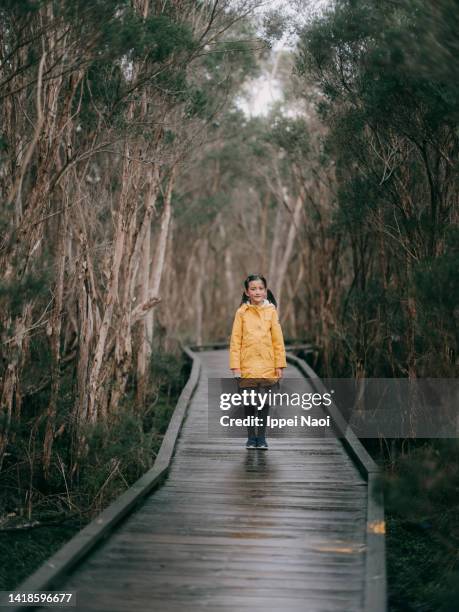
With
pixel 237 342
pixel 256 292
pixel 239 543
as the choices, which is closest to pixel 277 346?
pixel 237 342

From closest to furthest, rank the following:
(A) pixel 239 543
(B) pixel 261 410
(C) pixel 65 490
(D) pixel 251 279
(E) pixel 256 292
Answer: (A) pixel 239 543
(E) pixel 256 292
(D) pixel 251 279
(B) pixel 261 410
(C) pixel 65 490

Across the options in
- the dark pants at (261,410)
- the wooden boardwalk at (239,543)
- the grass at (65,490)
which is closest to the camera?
the wooden boardwalk at (239,543)

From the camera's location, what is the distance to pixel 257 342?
744 cm

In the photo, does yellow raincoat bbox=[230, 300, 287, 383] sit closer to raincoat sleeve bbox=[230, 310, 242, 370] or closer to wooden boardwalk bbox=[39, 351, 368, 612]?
raincoat sleeve bbox=[230, 310, 242, 370]

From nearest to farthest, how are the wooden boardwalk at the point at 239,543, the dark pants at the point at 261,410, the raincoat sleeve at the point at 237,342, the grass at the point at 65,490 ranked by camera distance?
the wooden boardwalk at the point at 239,543 < the grass at the point at 65,490 < the raincoat sleeve at the point at 237,342 < the dark pants at the point at 261,410

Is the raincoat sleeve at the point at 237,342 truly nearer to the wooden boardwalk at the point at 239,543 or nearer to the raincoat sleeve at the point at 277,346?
the raincoat sleeve at the point at 277,346

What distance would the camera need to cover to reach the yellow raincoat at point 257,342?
24.4ft

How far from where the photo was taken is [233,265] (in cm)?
3591

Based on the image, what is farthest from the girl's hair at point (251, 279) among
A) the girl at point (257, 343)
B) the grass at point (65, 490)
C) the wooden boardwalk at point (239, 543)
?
the grass at point (65, 490)

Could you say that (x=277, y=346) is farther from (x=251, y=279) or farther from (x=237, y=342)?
(x=251, y=279)

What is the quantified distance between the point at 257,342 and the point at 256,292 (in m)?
0.46

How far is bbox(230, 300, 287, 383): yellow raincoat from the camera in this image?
7449 millimetres

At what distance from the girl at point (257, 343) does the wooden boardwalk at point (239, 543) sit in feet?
2.86


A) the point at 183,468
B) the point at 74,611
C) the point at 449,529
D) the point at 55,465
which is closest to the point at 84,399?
the point at 55,465
